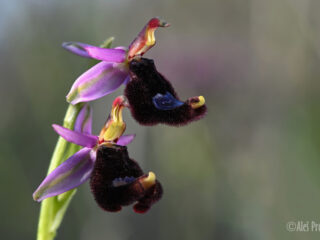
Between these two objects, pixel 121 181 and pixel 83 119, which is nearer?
pixel 121 181

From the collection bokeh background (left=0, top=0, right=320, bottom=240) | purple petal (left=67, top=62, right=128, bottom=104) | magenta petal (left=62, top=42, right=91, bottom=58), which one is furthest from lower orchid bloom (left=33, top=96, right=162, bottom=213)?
bokeh background (left=0, top=0, right=320, bottom=240)

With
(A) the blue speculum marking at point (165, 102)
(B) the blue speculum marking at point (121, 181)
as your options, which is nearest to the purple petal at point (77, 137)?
(B) the blue speculum marking at point (121, 181)

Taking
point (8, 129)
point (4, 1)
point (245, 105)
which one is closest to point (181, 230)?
point (245, 105)

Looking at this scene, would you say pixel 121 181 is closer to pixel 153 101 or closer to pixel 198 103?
pixel 153 101

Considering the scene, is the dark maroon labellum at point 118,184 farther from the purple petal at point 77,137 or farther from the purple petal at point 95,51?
the purple petal at point 95,51

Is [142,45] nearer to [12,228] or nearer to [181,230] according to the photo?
[181,230]

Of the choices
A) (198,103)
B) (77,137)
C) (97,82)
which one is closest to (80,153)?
(77,137)
